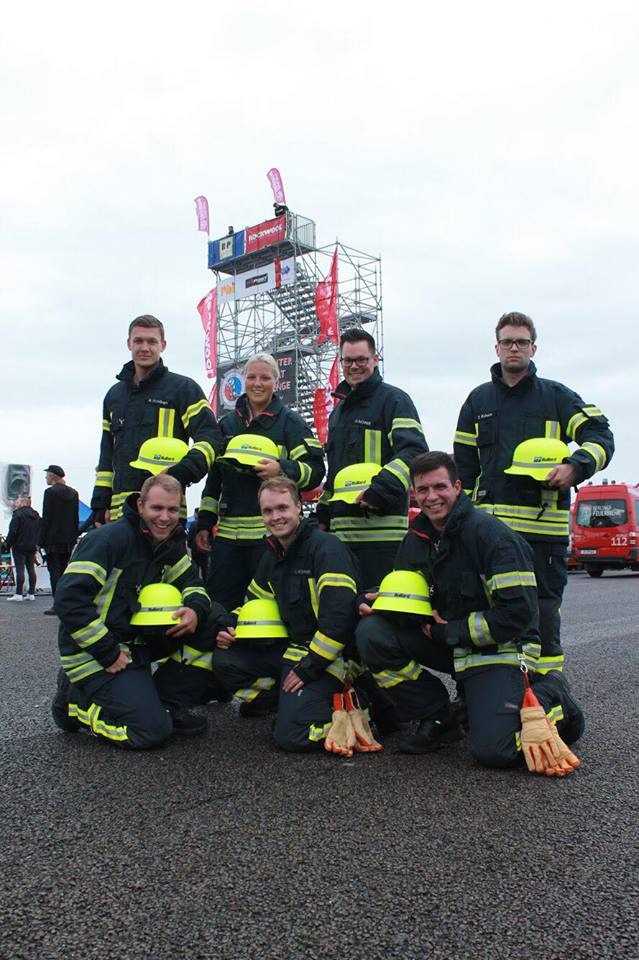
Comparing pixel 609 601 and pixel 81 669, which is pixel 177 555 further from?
pixel 609 601

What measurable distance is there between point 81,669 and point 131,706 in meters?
0.31

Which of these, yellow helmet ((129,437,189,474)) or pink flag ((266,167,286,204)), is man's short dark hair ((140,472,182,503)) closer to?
yellow helmet ((129,437,189,474))

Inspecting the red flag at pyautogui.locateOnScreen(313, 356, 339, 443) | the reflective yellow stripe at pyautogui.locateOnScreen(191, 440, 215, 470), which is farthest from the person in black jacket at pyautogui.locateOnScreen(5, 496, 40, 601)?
the red flag at pyautogui.locateOnScreen(313, 356, 339, 443)

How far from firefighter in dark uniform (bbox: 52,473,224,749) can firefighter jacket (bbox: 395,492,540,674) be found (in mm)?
1233

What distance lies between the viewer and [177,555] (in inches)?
173

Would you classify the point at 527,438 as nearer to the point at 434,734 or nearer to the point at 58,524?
the point at 434,734

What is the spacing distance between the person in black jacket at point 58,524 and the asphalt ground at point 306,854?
728 cm

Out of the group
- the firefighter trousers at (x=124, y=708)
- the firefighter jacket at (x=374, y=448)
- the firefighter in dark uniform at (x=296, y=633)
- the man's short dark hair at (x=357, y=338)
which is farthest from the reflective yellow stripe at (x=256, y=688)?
the man's short dark hair at (x=357, y=338)

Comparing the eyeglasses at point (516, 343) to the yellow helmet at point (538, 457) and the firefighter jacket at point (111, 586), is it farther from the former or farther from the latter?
the firefighter jacket at point (111, 586)

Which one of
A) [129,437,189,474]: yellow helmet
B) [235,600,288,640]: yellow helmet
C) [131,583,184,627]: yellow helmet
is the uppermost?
[129,437,189,474]: yellow helmet

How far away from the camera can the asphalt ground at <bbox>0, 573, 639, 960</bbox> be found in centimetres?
198

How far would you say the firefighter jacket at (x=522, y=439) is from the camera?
4.21 metres

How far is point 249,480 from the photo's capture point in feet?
15.6

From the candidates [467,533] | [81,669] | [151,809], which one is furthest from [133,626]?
[467,533]
